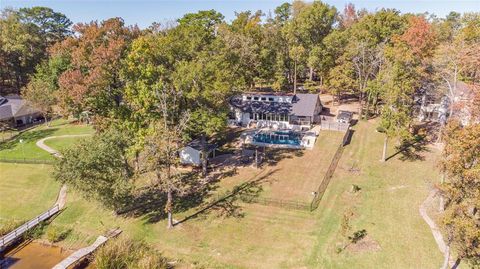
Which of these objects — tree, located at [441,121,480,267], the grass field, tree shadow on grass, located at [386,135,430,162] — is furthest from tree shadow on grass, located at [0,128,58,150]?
tree, located at [441,121,480,267]

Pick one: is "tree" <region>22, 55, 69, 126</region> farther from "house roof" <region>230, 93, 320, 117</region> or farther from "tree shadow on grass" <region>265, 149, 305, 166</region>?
"tree shadow on grass" <region>265, 149, 305, 166</region>

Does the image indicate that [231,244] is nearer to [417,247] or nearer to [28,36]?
[417,247]

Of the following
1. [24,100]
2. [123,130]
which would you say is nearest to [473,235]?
[123,130]

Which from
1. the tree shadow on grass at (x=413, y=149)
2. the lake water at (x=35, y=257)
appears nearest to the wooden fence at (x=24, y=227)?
the lake water at (x=35, y=257)

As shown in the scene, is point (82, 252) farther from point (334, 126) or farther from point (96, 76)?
point (334, 126)

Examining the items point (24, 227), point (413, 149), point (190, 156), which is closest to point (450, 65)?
point (413, 149)

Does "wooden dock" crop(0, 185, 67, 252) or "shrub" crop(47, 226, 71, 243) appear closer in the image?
"wooden dock" crop(0, 185, 67, 252)
